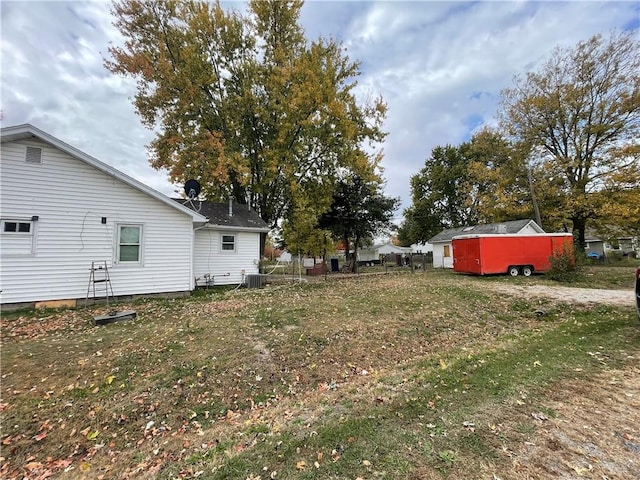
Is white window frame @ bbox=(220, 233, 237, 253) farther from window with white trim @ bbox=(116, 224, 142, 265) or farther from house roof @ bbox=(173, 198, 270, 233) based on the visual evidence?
window with white trim @ bbox=(116, 224, 142, 265)

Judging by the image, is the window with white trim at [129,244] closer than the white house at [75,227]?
No

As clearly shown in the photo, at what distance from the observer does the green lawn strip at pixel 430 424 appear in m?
2.47

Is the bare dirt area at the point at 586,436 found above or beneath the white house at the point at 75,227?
beneath

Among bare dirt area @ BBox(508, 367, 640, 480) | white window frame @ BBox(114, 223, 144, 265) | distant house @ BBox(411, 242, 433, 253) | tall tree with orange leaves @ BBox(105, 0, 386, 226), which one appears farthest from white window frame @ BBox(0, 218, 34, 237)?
distant house @ BBox(411, 242, 433, 253)

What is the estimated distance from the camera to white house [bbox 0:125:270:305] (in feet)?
27.3

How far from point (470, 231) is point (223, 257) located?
19.2 m

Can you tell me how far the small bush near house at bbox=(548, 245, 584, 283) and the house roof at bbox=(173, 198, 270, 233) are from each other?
14614 millimetres

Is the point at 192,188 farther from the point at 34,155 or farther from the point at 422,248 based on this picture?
the point at 422,248

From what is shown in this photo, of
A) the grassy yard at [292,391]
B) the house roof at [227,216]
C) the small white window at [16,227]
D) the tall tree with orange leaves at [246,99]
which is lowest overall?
the grassy yard at [292,391]

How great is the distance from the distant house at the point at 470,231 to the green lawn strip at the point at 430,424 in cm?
1690

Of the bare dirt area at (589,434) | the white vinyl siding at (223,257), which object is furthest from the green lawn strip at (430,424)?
the white vinyl siding at (223,257)

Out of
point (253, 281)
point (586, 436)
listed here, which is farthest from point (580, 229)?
point (586, 436)

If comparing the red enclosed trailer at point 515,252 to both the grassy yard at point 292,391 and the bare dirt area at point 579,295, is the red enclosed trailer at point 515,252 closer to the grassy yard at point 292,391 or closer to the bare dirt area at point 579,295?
the bare dirt area at point 579,295

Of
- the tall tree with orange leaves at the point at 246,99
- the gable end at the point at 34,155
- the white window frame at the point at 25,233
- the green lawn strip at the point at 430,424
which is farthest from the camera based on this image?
the tall tree with orange leaves at the point at 246,99
